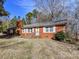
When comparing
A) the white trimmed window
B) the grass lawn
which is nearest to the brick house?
the white trimmed window

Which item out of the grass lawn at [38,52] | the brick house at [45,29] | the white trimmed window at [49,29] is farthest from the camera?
the white trimmed window at [49,29]

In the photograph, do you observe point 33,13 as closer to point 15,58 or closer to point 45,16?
point 45,16

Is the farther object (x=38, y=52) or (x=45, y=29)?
(x=45, y=29)

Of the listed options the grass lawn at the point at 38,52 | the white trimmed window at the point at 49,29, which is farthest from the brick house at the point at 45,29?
the grass lawn at the point at 38,52

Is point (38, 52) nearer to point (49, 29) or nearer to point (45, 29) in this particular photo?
point (49, 29)

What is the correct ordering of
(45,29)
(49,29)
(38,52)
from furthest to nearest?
(45,29) → (49,29) → (38,52)

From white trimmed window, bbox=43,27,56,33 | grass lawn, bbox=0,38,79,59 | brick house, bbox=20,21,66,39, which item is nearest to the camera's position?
grass lawn, bbox=0,38,79,59

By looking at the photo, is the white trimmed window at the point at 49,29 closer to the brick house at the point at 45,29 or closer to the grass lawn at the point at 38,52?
the brick house at the point at 45,29

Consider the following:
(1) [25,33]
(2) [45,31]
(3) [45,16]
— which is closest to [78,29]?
(2) [45,31]

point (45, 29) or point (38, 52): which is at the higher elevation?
point (45, 29)

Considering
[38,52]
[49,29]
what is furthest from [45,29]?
[38,52]

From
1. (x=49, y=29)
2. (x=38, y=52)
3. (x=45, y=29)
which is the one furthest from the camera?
(x=45, y=29)

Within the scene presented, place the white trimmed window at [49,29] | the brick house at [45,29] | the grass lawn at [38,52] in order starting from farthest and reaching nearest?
the white trimmed window at [49,29] < the brick house at [45,29] < the grass lawn at [38,52]

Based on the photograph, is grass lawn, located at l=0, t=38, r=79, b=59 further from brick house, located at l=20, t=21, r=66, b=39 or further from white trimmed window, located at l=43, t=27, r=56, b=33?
white trimmed window, located at l=43, t=27, r=56, b=33
